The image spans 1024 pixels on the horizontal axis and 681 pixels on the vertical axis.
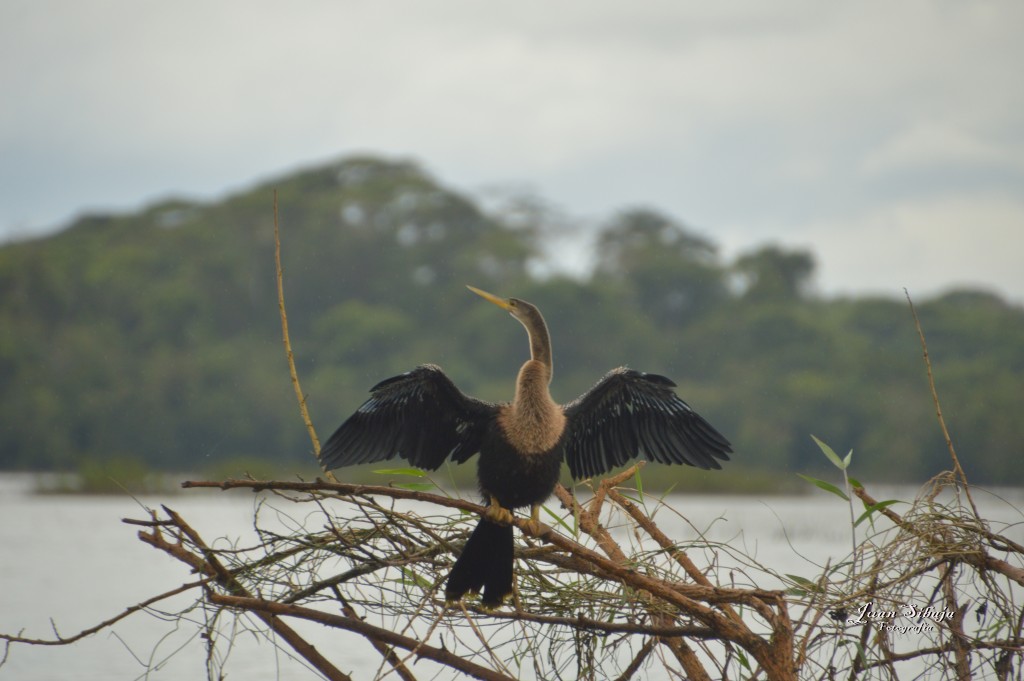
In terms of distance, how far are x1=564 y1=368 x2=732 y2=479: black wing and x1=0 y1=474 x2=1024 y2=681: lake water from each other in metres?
0.29

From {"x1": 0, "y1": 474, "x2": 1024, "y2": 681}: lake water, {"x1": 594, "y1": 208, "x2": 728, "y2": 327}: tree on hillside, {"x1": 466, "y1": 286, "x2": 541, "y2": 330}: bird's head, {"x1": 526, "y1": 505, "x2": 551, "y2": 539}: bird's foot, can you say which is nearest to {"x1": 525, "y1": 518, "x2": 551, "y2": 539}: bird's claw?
{"x1": 526, "y1": 505, "x2": 551, "y2": 539}: bird's foot

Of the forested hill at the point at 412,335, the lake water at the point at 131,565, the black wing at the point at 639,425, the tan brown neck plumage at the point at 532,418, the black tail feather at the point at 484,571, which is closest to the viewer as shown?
the black tail feather at the point at 484,571

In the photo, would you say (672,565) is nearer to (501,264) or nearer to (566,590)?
(566,590)

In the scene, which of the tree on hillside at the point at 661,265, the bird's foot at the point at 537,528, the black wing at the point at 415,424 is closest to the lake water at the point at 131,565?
the bird's foot at the point at 537,528

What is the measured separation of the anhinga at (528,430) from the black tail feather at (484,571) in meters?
0.16

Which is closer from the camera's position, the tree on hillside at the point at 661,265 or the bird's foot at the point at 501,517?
the bird's foot at the point at 501,517

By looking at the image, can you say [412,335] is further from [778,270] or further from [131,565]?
[131,565]

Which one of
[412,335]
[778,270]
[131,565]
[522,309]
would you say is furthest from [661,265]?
[522,309]

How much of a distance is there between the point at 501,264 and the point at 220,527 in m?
24.4

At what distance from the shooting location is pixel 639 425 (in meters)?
3.79

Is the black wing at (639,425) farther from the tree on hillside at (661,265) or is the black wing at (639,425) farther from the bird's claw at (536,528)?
the tree on hillside at (661,265)

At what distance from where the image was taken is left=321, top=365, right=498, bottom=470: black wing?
11.6 feet

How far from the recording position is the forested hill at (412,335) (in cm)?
2644

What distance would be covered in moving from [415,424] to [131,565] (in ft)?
26.4
